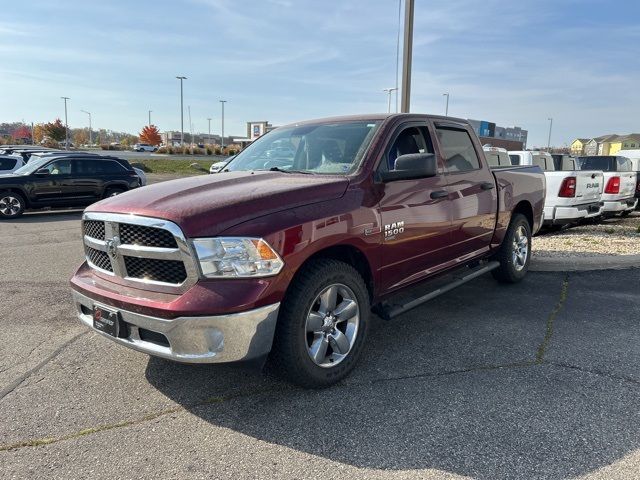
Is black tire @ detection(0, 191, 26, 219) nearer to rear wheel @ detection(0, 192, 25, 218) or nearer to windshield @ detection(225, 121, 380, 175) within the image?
rear wheel @ detection(0, 192, 25, 218)

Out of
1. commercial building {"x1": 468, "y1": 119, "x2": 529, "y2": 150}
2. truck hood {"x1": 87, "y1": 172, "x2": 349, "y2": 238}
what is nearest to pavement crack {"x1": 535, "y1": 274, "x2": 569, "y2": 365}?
truck hood {"x1": 87, "y1": 172, "x2": 349, "y2": 238}

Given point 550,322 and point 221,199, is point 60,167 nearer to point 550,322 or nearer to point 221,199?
point 221,199

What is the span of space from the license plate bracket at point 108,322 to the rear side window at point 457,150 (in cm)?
313

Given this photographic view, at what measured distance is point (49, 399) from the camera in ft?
10.8

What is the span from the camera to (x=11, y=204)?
13.4m

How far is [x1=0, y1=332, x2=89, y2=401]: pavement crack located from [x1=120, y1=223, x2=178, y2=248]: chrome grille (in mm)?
1432

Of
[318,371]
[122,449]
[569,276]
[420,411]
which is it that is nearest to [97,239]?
[122,449]

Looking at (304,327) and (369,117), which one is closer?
(304,327)

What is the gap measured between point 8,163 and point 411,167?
57.7 feet

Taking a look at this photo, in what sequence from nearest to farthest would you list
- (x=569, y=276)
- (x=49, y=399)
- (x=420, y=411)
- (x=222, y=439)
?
(x=222, y=439) < (x=420, y=411) < (x=49, y=399) < (x=569, y=276)

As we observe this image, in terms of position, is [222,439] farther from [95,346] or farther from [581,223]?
[581,223]

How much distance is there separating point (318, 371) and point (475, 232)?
8.39 ft

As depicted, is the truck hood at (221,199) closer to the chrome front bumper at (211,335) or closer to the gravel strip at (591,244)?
the chrome front bumper at (211,335)

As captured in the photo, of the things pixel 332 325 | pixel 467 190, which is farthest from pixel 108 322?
pixel 467 190
